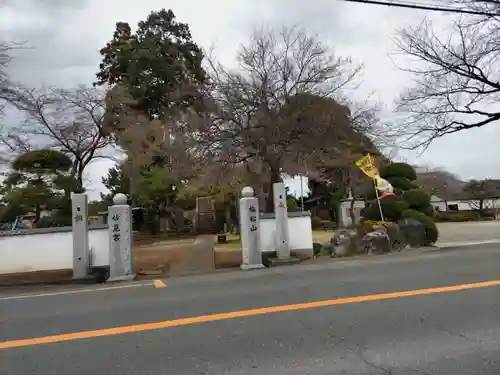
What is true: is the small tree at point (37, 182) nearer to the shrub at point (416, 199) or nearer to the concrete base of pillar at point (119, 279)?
the concrete base of pillar at point (119, 279)

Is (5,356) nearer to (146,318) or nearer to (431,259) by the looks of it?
(146,318)

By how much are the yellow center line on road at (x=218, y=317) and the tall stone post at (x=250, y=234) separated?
5.66m

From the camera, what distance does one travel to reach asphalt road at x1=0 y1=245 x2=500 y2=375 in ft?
12.7

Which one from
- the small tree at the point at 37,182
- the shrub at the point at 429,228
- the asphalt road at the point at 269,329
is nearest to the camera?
the asphalt road at the point at 269,329

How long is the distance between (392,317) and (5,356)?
14.0 ft

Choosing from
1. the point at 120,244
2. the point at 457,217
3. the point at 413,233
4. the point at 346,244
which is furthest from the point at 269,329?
the point at 457,217

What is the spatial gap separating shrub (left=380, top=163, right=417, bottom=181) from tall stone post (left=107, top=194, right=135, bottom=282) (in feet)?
44.0

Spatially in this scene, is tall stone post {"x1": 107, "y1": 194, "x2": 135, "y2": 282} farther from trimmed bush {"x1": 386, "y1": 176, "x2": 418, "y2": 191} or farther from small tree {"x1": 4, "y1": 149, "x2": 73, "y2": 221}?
trimmed bush {"x1": 386, "y1": 176, "x2": 418, "y2": 191}

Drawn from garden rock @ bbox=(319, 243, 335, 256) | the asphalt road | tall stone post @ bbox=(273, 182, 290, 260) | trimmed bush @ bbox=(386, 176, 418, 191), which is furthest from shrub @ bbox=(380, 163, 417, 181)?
the asphalt road

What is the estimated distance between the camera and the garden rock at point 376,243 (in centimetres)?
1380

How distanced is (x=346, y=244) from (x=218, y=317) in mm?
9112

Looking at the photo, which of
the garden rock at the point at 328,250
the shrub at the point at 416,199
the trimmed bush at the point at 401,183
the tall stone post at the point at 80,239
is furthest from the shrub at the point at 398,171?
the tall stone post at the point at 80,239

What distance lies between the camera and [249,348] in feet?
14.0

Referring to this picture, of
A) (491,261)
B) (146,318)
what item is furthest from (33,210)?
(491,261)
